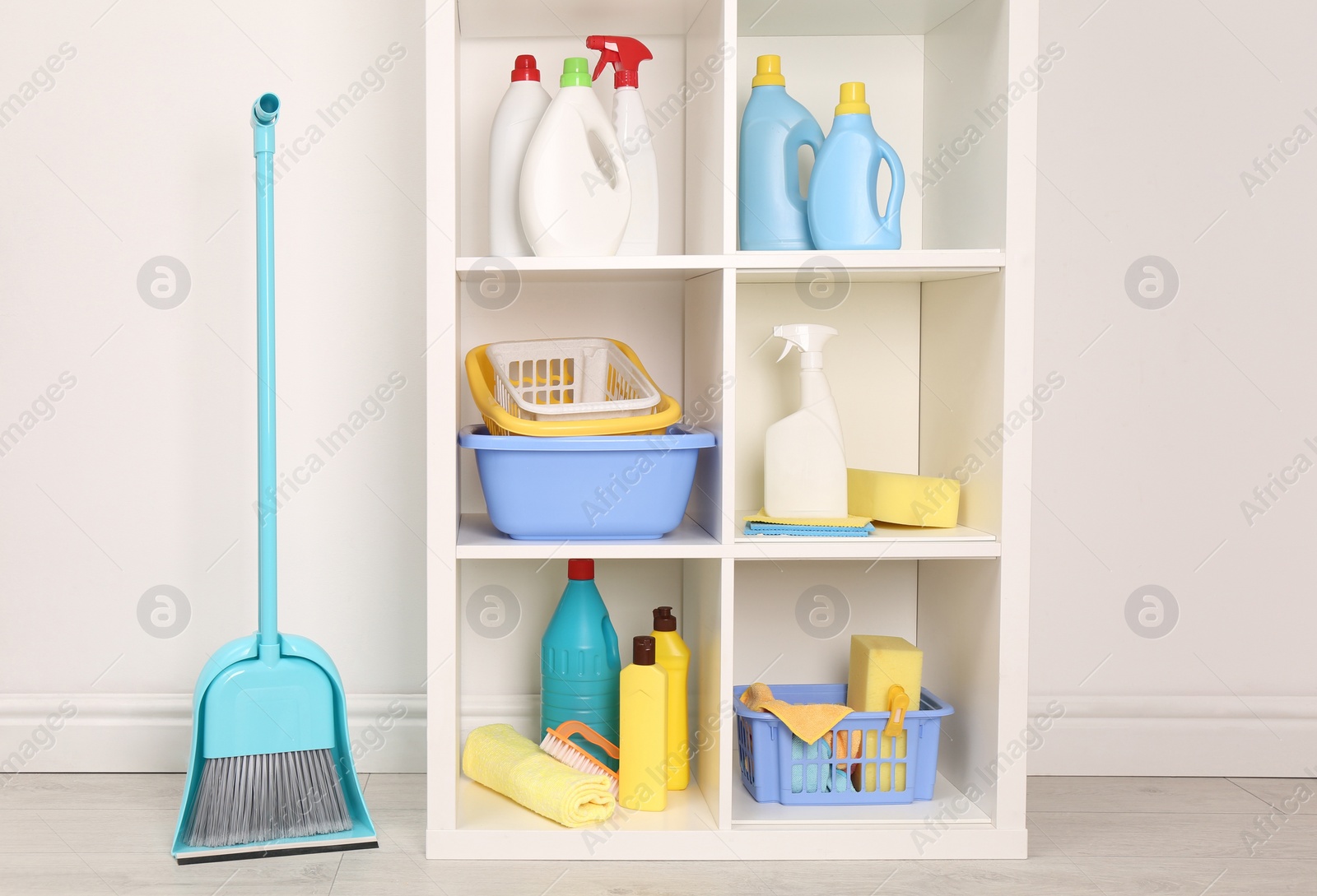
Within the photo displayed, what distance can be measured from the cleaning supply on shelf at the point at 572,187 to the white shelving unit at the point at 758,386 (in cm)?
5

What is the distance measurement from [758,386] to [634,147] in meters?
0.40

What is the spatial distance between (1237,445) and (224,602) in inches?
61.5

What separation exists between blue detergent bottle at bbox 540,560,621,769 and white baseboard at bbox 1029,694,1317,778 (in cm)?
68

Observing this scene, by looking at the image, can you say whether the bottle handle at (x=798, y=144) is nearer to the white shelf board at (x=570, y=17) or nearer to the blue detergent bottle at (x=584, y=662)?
the white shelf board at (x=570, y=17)

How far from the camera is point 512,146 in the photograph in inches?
51.6

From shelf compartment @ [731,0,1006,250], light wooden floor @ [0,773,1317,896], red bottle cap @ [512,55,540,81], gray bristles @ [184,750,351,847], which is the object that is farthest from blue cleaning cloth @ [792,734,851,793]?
red bottle cap @ [512,55,540,81]

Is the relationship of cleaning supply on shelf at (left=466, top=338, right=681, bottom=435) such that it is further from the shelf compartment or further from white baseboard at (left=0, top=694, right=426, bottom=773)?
white baseboard at (left=0, top=694, right=426, bottom=773)

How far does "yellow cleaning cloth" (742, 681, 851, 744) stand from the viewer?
1.28 meters

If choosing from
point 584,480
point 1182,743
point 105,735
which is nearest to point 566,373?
point 584,480

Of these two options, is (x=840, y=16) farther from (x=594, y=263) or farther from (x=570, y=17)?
(x=594, y=263)

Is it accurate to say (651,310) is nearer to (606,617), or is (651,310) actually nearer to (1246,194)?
(606,617)

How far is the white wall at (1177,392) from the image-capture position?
1.52 metres

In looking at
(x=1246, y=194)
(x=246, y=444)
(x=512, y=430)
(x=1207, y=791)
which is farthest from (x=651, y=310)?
(x=1207, y=791)

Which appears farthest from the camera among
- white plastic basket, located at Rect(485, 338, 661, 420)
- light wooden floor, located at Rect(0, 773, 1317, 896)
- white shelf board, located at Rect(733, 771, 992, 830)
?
white plastic basket, located at Rect(485, 338, 661, 420)
